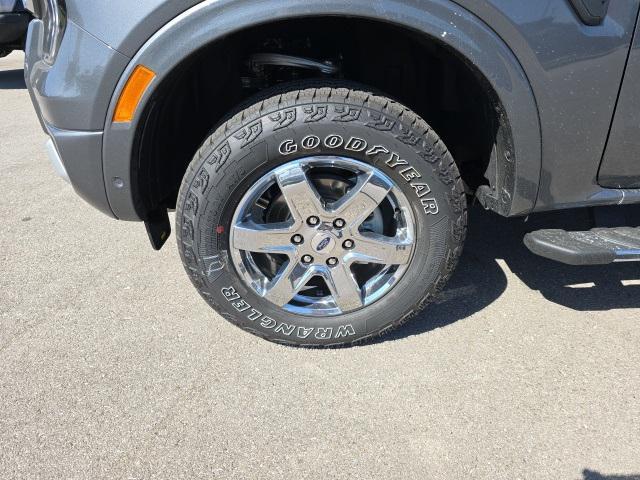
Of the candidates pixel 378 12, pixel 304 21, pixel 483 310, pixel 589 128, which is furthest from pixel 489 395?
pixel 304 21

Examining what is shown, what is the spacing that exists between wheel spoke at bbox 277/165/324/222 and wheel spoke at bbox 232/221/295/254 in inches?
3.6

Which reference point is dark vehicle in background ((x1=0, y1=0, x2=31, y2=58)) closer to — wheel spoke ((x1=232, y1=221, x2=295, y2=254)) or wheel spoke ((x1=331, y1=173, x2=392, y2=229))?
wheel spoke ((x1=232, y1=221, x2=295, y2=254))

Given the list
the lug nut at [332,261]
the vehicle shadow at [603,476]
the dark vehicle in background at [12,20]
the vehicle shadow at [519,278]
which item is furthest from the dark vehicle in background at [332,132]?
the dark vehicle in background at [12,20]

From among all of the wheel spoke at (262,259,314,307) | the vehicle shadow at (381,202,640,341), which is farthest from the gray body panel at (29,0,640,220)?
the wheel spoke at (262,259,314,307)

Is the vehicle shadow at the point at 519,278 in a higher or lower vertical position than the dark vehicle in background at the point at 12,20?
lower

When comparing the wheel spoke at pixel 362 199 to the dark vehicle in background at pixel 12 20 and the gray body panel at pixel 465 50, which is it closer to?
the gray body panel at pixel 465 50

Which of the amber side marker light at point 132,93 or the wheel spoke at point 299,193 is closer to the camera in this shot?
the amber side marker light at point 132,93

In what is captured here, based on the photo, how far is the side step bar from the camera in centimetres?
201

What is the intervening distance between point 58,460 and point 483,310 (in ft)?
6.27

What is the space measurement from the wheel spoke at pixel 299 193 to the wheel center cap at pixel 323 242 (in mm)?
100

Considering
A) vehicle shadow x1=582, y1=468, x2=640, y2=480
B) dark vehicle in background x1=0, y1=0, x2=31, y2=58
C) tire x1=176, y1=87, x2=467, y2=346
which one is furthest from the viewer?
dark vehicle in background x1=0, y1=0, x2=31, y2=58

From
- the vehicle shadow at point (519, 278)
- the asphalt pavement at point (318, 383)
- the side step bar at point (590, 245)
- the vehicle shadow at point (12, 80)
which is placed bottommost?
the vehicle shadow at point (12, 80)

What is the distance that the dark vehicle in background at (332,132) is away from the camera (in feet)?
5.75

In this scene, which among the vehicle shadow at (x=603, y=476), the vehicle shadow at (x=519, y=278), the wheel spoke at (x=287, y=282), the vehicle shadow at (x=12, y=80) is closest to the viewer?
the vehicle shadow at (x=603, y=476)
